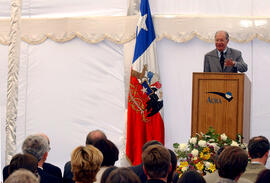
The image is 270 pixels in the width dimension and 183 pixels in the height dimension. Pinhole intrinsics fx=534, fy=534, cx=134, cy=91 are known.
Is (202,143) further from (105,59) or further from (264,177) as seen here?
(105,59)

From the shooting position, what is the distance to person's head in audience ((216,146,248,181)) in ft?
13.1

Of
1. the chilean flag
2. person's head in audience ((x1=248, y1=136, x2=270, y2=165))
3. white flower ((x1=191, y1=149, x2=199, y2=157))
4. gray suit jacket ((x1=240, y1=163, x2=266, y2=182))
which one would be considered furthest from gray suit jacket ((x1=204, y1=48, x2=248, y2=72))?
gray suit jacket ((x1=240, y1=163, x2=266, y2=182))

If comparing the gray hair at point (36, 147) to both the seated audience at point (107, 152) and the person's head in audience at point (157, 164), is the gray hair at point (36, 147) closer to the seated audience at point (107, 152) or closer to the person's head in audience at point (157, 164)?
the seated audience at point (107, 152)

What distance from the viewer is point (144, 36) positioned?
8289 mm

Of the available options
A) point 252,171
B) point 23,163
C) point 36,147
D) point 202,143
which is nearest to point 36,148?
point 36,147

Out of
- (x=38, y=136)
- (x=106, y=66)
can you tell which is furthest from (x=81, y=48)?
(x=38, y=136)

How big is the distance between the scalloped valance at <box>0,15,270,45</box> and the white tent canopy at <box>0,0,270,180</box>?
0.02 m

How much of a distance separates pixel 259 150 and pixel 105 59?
13.6ft

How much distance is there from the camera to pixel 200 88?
6.39 meters

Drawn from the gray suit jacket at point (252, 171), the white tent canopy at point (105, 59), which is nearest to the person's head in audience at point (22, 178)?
the gray suit jacket at point (252, 171)

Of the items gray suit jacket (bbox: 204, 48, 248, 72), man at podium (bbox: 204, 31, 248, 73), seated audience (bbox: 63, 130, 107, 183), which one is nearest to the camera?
seated audience (bbox: 63, 130, 107, 183)

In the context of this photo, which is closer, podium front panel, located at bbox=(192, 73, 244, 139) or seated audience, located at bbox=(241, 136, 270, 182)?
seated audience, located at bbox=(241, 136, 270, 182)

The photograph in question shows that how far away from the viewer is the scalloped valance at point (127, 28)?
8250mm

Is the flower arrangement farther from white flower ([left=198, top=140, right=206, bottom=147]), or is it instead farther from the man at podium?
the man at podium
